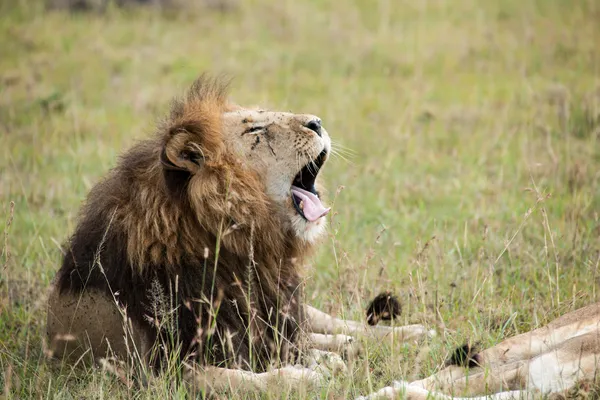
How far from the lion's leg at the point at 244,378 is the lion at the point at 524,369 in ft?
0.88

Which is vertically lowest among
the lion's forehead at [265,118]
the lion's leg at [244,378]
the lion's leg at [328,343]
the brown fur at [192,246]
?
the lion's leg at [328,343]

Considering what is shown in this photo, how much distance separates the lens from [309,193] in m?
3.90

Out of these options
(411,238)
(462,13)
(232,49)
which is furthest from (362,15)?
(411,238)

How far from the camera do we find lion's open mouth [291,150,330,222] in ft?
12.4

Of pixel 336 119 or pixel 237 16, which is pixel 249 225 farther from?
pixel 237 16

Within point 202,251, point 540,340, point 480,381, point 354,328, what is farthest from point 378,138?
point 480,381

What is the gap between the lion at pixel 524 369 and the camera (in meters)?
3.23

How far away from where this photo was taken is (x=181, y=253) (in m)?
3.58

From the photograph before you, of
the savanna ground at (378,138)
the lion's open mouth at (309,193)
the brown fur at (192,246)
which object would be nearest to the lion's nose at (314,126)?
the lion's open mouth at (309,193)

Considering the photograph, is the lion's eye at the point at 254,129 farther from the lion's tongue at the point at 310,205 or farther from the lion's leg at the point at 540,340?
the lion's leg at the point at 540,340

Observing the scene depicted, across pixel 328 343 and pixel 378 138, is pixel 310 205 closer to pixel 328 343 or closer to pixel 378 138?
pixel 328 343

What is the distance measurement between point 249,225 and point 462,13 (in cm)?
910

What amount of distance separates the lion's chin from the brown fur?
4 cm

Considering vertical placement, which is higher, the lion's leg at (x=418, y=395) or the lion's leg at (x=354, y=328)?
the lion's leg at (x=418, y=395)
